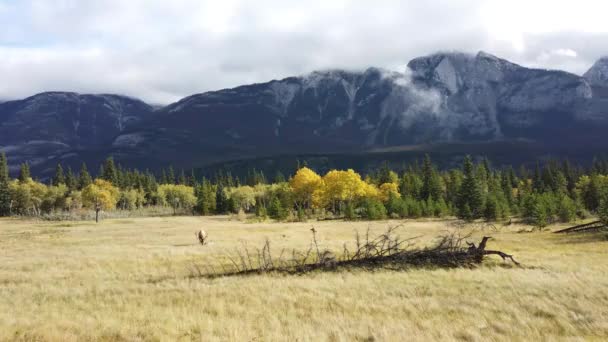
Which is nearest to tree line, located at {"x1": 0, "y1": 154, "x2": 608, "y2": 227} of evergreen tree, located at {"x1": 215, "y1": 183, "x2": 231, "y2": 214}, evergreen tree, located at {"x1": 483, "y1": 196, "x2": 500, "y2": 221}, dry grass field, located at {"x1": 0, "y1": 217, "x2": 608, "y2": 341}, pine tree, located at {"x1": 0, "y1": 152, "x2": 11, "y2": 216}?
pine tree, located at {"x1": 0, "y1": 152, "x2": 11, "y2": 216}

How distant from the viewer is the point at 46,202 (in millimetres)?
135750

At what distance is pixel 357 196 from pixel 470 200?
2972cm

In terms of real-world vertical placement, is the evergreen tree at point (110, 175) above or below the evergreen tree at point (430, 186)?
above

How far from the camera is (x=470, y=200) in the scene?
86.4 metres

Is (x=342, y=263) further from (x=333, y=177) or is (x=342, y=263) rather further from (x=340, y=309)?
(x=333, y=177)

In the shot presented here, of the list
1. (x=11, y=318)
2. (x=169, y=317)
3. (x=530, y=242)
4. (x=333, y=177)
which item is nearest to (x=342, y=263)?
(x=169, y=317)

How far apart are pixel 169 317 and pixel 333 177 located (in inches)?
3738

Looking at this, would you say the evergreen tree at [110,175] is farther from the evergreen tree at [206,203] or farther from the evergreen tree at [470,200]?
the evergreen tree at [470,200]

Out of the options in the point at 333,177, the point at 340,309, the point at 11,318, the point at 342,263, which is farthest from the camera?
the point at 333,177

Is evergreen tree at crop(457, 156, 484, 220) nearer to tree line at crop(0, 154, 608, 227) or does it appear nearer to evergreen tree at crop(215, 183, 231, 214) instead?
tree line at crop(0, 154, 608, 227)

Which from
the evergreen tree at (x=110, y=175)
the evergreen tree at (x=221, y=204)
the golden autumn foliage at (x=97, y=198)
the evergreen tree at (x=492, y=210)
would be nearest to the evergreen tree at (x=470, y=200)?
the evergreen tree at (x=492, y=210)

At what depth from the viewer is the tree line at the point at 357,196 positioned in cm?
8307

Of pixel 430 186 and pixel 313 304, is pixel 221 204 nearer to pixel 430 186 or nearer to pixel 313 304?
pixel 430 186

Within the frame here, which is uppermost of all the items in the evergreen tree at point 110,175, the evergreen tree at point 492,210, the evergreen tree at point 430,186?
the evergreen tree at point 110,175
